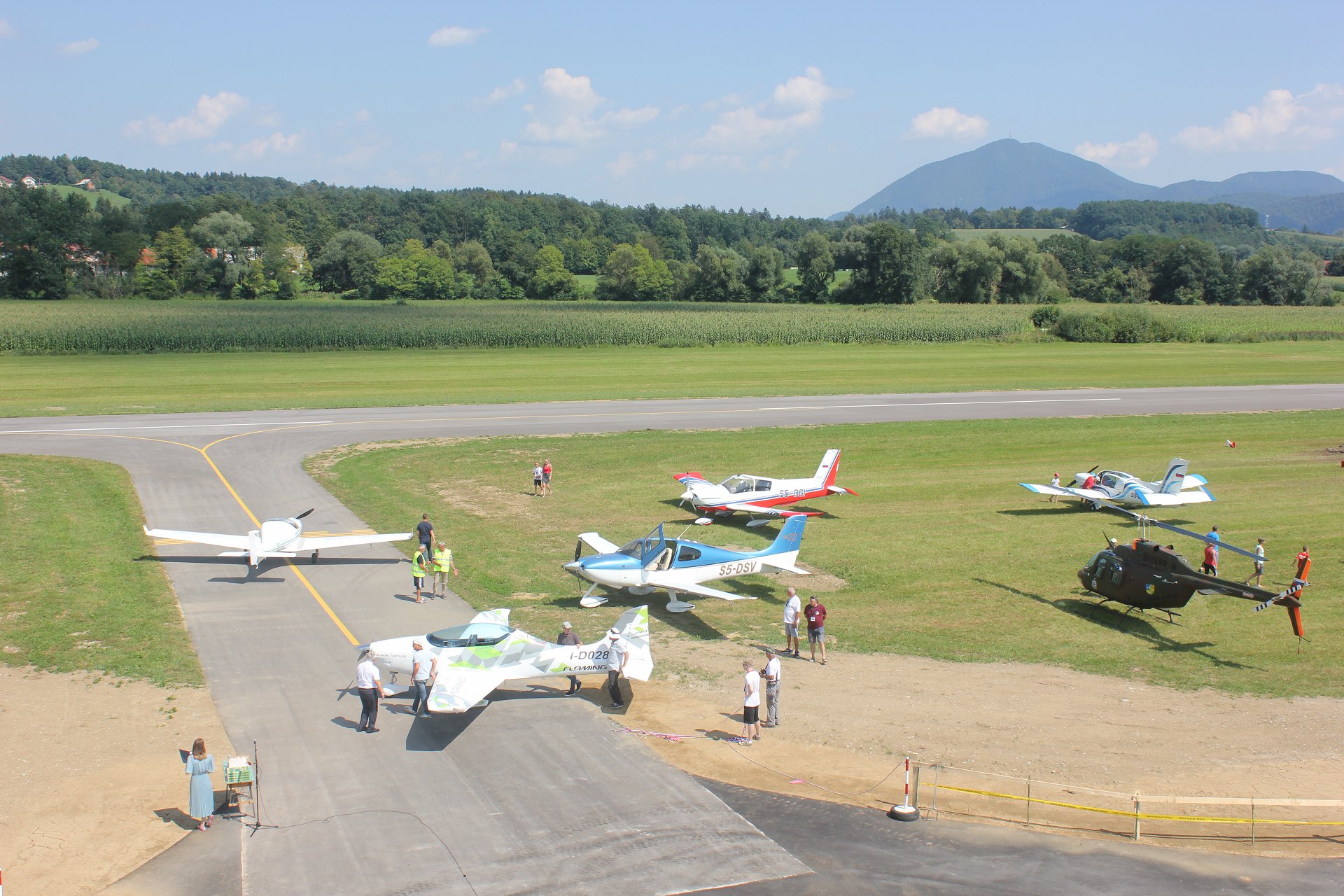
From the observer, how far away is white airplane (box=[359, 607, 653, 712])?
1756 centimetres

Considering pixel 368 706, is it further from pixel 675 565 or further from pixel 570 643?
pixel 675 565

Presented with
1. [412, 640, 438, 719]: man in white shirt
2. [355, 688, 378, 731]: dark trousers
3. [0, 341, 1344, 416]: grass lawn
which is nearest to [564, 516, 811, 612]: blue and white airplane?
[412, 640, 438, 719]: man in white shirt

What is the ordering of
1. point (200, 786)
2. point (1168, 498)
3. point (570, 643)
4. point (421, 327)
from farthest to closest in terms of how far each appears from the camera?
point (421, 327), point (1168, 498), point (570, 643), point (200, 786)

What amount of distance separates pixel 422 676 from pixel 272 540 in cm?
1062

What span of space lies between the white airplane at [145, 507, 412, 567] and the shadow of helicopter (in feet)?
59.6

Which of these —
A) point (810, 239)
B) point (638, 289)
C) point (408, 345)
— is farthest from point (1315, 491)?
point (638, 289)

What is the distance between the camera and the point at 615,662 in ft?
59.6

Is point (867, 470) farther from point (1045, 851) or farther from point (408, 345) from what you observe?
point (408, 345)

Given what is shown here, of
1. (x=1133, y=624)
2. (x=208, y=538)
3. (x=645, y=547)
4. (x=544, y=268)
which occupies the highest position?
(x=544, y=268)

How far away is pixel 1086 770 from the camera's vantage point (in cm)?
1625

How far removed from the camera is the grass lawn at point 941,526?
2283 centimetres

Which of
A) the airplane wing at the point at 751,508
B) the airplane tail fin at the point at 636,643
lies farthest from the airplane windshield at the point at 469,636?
the airplane wing at the point at 751,508

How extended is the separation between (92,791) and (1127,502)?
1278 inches

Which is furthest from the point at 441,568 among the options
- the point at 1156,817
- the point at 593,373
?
the point at 593,373
